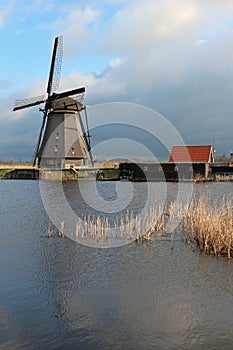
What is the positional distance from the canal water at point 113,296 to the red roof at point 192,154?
28730 millimetres

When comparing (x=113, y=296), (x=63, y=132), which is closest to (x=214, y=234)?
(x=113, y=296)

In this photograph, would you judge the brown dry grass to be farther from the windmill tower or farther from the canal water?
the windmill tower

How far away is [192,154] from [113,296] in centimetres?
3281

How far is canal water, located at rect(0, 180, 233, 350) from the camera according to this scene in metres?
3.79

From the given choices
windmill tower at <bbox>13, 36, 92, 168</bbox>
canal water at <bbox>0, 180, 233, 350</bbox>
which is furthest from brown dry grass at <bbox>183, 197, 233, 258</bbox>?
windmill tower at <bbox>13, 36, 92, 168</bbox>

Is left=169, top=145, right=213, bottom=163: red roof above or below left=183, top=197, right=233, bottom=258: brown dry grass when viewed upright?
above

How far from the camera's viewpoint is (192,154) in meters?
36.8

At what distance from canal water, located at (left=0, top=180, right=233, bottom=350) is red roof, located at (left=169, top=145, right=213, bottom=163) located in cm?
2873

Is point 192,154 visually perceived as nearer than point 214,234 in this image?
No

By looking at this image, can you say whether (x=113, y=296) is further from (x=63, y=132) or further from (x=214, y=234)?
(x=63, y=132)

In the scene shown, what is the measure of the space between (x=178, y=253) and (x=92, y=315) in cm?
293

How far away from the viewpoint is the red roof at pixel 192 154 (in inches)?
1417

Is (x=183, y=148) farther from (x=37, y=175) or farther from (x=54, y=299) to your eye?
(x=54, y=299)

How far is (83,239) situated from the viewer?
8.08 m
